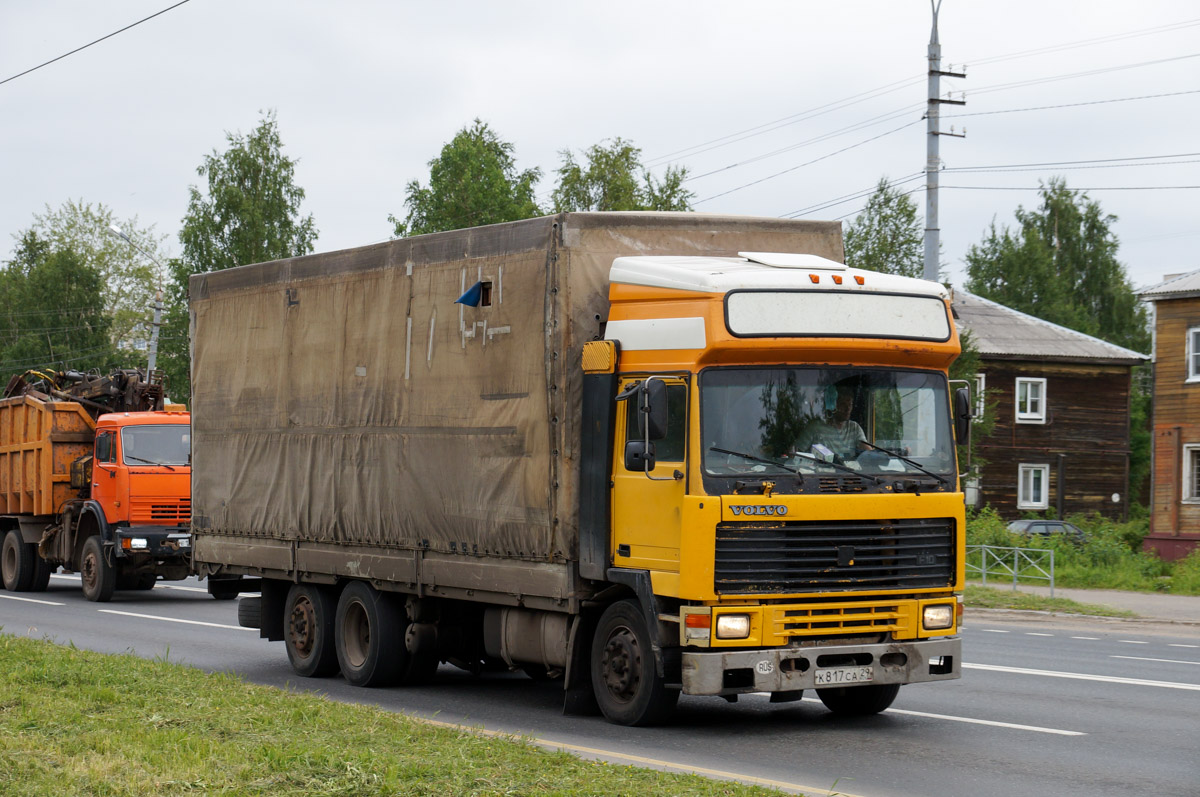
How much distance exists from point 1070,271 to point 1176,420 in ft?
122

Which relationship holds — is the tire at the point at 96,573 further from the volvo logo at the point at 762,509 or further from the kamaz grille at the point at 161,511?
the volvo logo at the point at 762,509

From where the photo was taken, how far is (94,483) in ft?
78.3

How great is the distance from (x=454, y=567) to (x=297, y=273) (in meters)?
3.81

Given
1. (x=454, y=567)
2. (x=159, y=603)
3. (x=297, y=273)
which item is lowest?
(x=159, y=603)

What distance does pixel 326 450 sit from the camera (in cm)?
1358

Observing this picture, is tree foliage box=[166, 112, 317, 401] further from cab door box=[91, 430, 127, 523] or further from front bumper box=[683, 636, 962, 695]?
front bumper box=[683, 636, 962, 695]

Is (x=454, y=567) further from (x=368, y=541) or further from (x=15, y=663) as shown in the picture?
(x=15, y=663)

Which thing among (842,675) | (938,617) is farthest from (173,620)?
(938,617)

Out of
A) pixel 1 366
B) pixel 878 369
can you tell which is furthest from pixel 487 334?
pixel 1 366

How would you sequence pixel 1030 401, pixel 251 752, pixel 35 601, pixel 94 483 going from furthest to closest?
pixel 1030 401
pixel 94 483
pixel 35 601
pixel 251 752

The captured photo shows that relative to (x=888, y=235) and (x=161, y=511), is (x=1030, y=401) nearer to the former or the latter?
(x=888, y=235)

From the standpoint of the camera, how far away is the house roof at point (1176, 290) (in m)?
37.9

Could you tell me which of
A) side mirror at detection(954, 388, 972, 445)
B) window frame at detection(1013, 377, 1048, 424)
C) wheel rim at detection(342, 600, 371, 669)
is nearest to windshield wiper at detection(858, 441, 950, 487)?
side mirror at detection(954, 388, 972, 445)

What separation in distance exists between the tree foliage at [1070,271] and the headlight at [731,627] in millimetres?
65335
